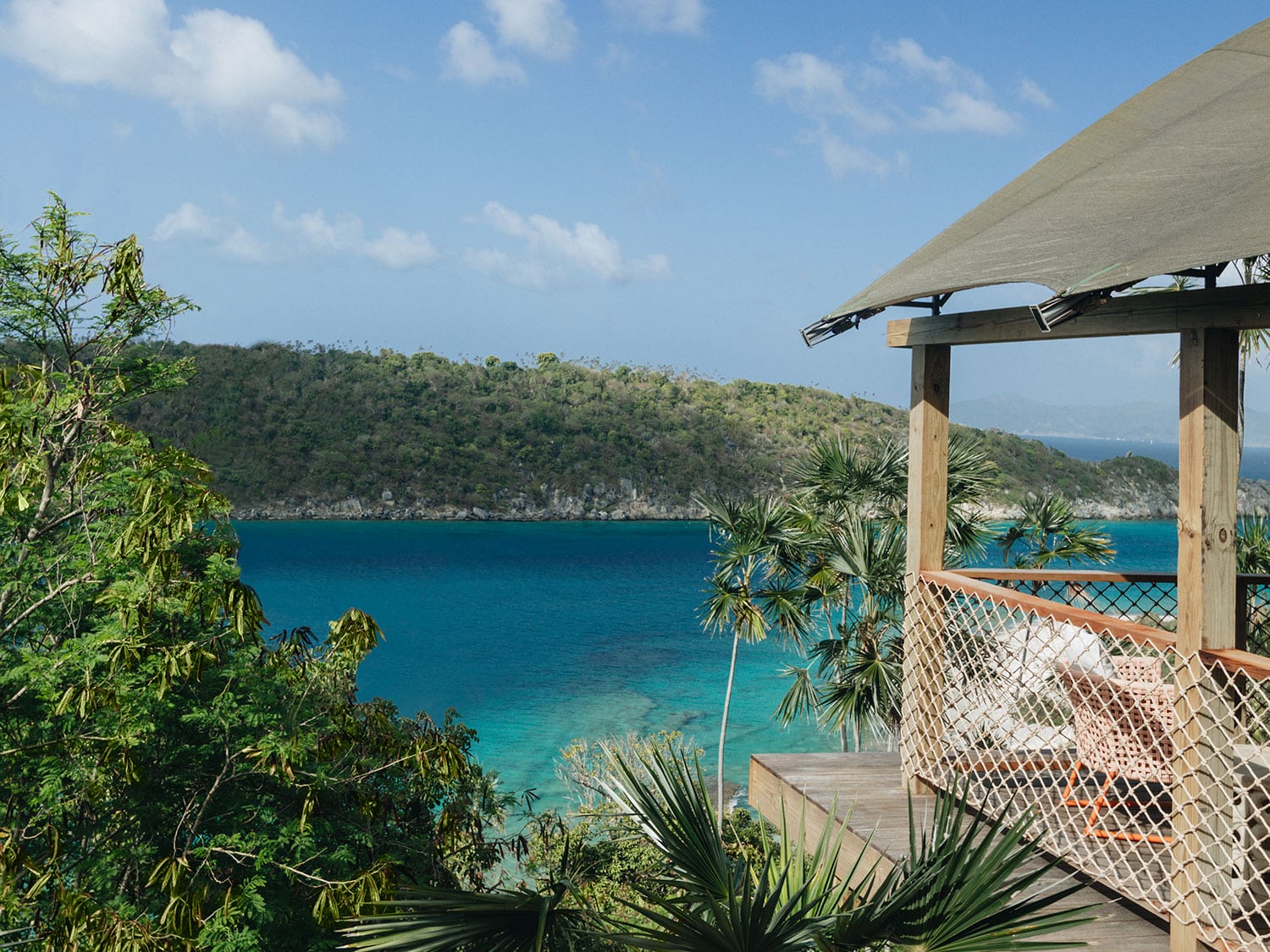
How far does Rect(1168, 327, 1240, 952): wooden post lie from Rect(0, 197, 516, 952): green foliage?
357cm

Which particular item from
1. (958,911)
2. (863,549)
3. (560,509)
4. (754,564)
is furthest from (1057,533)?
(560,509)

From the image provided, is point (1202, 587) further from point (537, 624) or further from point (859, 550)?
point (537, 624)

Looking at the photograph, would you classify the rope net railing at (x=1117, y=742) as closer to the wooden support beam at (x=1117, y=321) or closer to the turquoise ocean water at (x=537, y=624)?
the wooden support beam at (x=1117, y=321)

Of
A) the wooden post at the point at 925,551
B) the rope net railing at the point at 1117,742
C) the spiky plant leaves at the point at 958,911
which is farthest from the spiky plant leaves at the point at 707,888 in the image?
the wooden post at the point at 925,551

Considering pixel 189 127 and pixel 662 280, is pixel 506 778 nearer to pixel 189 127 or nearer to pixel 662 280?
pixel 189 127

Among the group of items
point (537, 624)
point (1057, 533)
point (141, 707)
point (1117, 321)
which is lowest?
point (537, 624)

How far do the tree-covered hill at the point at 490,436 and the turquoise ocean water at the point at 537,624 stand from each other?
96.9 inches

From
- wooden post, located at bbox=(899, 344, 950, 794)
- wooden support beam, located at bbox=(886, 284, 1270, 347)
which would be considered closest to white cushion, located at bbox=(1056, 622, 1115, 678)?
wooden post, located at bbox=(899, 344, 950, 794)

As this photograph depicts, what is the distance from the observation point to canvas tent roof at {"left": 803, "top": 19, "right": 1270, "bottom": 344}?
235 centimetres

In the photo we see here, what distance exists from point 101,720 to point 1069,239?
5.90 metres

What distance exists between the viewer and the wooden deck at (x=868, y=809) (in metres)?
2.94

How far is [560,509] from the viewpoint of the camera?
61625 mm

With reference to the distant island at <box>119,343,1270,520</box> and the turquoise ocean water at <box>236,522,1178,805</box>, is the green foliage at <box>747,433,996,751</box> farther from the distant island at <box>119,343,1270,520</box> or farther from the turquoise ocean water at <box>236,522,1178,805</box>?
the distant island at <box>119,343,1270,520</box>

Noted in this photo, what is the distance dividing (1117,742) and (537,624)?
1335 inches
